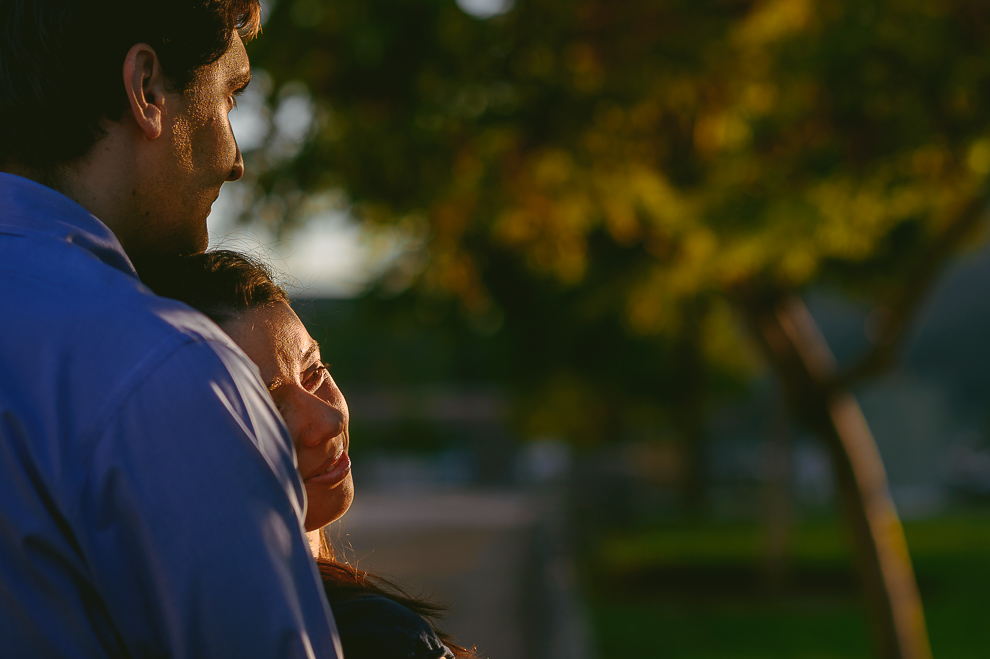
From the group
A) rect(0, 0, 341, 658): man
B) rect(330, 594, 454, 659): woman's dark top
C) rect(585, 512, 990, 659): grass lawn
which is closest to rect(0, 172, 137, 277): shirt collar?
rect(0, 0, 341, 658): man

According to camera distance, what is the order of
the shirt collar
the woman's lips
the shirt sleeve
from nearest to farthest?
the shirt sleeve
the shirt collar
the woman's lips

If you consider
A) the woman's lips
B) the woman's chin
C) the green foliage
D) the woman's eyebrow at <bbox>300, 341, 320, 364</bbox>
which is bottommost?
the woman's chin

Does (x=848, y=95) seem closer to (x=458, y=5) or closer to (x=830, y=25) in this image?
(x=830, y=25)

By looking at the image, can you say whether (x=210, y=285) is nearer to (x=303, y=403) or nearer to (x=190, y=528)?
(x=303, y=403)

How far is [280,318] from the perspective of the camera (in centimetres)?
150

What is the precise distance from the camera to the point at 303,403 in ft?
4.75

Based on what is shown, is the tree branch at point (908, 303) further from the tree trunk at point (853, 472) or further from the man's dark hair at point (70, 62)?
the man's dark hair at point (70, 62)

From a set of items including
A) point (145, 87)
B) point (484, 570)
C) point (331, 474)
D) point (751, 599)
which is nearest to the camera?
point (145, 87)

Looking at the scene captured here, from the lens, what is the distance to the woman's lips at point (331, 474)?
58.6 inches

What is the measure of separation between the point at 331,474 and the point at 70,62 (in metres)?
0.68

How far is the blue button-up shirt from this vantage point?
0.93 meters

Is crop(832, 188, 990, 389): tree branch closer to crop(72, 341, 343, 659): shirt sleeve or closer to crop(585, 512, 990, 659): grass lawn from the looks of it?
crop(585, 512, 990, 659): grass lawn

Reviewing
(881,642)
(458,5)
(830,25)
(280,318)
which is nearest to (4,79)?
(280,318)

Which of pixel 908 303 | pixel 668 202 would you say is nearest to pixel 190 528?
pixel 668 202
